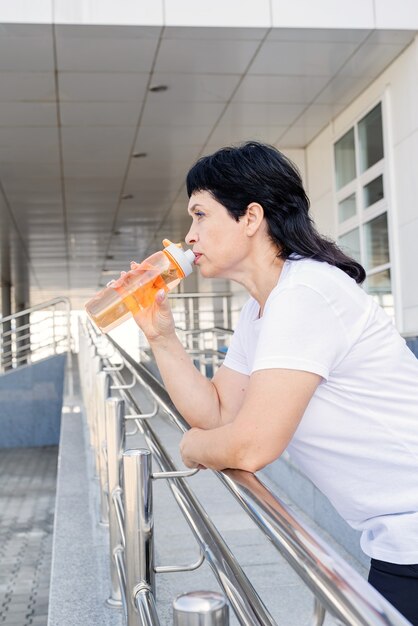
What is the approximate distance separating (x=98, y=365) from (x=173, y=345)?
2.53 metres

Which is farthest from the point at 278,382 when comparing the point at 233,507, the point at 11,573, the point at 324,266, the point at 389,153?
the point at 389,153

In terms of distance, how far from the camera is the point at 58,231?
1577 cm

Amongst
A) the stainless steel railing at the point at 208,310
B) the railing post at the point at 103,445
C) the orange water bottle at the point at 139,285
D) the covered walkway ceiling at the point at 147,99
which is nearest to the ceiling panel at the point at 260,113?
the covered walkway ceiling at the point at 147,99

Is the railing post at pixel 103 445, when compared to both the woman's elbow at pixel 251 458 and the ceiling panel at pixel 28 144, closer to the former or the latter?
the woman's elbow at pixel 251 458

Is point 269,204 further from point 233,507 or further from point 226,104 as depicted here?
point 226,104

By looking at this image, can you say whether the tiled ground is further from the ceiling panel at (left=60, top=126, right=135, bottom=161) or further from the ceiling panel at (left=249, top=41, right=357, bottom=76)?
the ceiling panel at (left=249, top=41, right=357, bottom=76)

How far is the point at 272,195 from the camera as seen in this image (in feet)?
4.76

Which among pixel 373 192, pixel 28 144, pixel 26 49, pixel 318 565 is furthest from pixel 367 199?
pixel 318 565

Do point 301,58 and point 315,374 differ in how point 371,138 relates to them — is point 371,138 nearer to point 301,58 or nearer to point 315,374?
point 301,58

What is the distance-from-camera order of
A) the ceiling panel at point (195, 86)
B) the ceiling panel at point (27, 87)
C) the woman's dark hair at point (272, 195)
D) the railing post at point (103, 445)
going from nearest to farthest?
the woman's dark hair at point (272, 195), the railing post at point (103, 445), the ceiling panel at point (27, 87), the ceiling panel at point (195, 86)

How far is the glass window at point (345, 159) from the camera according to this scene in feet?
28.9

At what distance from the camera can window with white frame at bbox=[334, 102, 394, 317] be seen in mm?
7883

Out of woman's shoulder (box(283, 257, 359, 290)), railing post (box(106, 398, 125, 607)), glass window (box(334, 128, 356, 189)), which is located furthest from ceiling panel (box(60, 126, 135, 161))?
woman's shoulder (box(283, 257, 359, 290))

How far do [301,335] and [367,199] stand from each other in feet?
24.3
